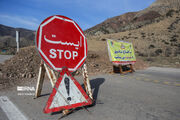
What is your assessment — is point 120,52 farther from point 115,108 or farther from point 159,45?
point 159,45

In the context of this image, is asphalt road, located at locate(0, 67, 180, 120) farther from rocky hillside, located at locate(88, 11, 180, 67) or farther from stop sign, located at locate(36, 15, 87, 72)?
rocky hillside, located at locate(88, 11, 180, 67)

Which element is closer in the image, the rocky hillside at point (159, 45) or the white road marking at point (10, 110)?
the white road marking at point (10, 110)

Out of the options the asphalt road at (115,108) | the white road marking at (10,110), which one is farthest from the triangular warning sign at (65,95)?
the white road marking at (10,110)

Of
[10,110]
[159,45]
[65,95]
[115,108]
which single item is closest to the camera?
[65,95]

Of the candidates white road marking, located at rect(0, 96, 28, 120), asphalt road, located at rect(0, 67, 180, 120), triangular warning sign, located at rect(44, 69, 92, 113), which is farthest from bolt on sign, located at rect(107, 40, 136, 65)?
white road marking, located at rect(0, 96, 28, 120)

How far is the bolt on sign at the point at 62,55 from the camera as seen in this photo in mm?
2324

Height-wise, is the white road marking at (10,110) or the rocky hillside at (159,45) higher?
the rocky hillside at (159,45)

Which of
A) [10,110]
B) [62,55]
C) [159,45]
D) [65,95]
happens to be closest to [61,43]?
[62,55]

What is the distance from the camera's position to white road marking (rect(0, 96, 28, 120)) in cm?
228

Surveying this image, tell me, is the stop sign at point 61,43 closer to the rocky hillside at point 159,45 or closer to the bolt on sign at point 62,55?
the bolt on sign at point 62,55

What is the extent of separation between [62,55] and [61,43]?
251 millimetres

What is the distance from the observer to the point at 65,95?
2.41 metres

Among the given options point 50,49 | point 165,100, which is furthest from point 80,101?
point 165,100

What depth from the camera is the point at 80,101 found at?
2.56 m
